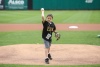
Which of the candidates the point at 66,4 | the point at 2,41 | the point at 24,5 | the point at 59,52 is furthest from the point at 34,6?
the point at 59,52

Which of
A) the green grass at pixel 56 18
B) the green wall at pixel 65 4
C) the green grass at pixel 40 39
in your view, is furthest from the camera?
the green wall at pixel 65 4

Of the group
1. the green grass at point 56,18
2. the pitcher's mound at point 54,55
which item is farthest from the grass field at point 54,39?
the pitcher's mound at point 54,55

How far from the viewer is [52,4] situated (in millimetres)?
42250

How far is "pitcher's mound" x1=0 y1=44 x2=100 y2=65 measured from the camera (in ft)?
29.8

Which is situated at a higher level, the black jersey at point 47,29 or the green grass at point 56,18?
the black jersey at point 47,29

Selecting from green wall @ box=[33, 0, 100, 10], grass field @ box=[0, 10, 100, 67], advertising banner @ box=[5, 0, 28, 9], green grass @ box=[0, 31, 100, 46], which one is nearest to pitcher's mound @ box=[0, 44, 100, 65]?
grass field @ box=[0, 10, 100, 67]

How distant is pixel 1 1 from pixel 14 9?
222 cm

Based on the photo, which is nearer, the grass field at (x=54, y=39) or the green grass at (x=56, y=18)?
the grass field at (x=54, y=39)

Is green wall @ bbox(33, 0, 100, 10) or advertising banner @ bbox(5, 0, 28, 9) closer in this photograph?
green wall @ bbox(33, 0, 100, 10)

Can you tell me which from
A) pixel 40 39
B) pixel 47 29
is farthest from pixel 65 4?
pixel 47 29

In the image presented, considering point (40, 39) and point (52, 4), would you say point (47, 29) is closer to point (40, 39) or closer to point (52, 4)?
point (40, 39)

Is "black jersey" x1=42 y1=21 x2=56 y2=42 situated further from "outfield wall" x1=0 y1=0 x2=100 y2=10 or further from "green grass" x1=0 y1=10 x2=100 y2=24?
"outfield wall" x1=0 y1=0 x2=100 y2=10

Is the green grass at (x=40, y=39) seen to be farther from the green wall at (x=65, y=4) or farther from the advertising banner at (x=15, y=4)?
the advertising banner at (x=15, y=4)

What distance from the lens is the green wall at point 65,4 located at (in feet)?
138
